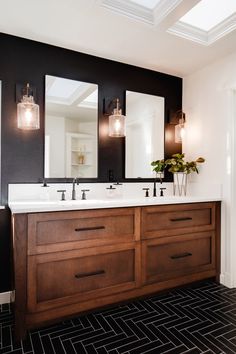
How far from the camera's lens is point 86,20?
205cm

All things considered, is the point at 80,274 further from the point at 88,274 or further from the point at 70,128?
the point at 70,128

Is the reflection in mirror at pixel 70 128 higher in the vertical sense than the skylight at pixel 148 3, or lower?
lower

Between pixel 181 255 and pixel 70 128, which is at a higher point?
pixel 70 128

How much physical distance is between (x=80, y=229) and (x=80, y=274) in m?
0.35

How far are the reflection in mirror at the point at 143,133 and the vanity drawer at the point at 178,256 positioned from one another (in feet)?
2.87

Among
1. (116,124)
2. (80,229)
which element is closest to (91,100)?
(116,124)

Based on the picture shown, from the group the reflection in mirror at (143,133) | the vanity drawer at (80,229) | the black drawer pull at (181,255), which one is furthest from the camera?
the reflection in mirror at (143,133)

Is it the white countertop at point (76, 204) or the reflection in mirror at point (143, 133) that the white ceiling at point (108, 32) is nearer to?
the reflection in mirror at point (143, 133)

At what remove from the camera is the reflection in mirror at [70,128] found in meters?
2.45

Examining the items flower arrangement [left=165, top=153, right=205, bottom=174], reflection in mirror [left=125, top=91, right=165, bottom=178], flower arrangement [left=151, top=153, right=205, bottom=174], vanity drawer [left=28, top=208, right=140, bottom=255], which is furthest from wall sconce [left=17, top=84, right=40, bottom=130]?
flower arrangement [left=165, top=153, right=205, bottom=174]

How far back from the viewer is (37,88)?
2.39 metres

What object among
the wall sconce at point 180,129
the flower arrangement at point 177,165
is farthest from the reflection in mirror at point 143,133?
the wall sconce at point 180,129

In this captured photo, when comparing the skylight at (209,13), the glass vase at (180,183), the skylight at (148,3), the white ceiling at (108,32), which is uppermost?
the skylight at (209,13)

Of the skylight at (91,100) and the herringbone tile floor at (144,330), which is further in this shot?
the skylight at (91,100)
